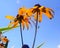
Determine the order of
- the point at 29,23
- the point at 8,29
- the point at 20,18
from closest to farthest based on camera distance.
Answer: the point at 8,29
the point at 29,23
the point at 20,18

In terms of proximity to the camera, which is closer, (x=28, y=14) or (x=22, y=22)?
(x=28, y=14)

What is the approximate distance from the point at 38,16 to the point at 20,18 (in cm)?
26

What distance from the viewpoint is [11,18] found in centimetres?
224

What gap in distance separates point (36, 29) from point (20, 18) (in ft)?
1.74

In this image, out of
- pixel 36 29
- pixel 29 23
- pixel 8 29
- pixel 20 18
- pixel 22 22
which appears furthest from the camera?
pixel 20 18

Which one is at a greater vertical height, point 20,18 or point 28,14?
point 28,14

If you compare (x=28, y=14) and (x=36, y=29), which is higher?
(x=28, y=14)

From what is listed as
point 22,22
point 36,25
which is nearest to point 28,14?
point 36,25

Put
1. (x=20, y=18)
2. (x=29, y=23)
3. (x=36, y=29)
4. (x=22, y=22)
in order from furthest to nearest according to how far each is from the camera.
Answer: (x=20, y=18) < (x=22, y=22) < (x=29, y=23) < (x=36, y=29)

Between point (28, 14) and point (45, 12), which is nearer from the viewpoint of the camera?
point (28, 14)

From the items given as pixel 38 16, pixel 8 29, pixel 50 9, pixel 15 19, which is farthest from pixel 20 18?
pixel 8 29

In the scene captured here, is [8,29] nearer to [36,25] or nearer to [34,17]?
[36,25]

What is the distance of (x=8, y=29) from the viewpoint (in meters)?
1.57

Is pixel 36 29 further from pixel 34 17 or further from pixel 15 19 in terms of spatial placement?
pixel 15 19
